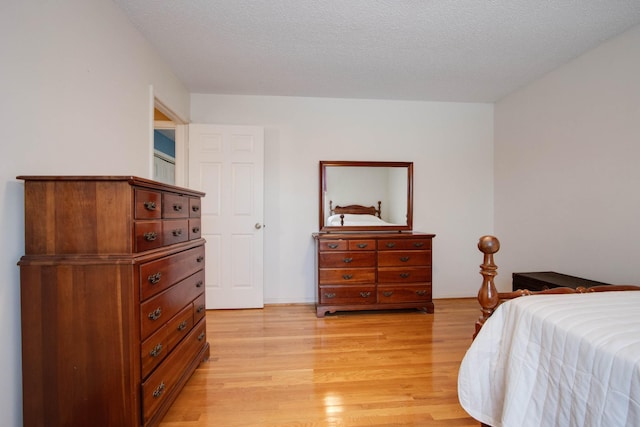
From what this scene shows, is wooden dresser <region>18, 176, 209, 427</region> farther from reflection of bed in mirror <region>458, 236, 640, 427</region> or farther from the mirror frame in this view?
the mirror frame

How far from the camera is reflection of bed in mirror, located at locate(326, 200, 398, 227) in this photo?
3244mm

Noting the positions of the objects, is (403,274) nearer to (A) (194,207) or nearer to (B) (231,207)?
(B) (231,207)

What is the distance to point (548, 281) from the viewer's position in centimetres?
222

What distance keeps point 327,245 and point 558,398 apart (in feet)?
6.96

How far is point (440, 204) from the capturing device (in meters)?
3.44

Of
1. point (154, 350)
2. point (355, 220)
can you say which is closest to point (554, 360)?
point (154, 350)

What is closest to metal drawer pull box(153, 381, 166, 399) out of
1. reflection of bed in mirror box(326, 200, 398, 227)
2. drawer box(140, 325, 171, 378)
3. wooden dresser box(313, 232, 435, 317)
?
drawer box(140, 325, 171, 378)

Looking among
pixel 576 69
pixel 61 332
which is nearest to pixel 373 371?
pixel 61 332

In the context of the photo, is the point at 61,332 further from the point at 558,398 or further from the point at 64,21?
the point at 558,398

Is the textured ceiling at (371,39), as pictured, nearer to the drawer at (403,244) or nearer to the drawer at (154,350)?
the drawer at (403,244)

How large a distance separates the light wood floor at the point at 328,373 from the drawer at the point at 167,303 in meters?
0.56

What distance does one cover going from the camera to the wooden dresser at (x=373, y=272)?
2.85 metres

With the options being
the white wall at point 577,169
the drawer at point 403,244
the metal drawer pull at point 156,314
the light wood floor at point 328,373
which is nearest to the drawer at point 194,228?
the metal drawer pull at point 156,314

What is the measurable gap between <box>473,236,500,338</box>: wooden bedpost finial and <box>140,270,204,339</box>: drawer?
1.45m
